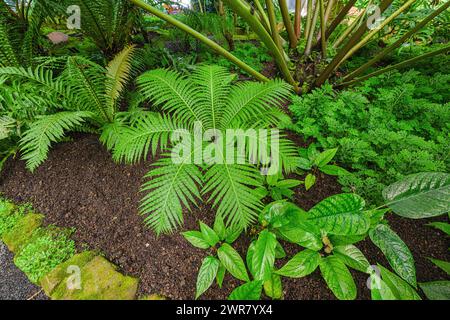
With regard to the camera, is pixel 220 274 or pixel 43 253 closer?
pixel 220 274

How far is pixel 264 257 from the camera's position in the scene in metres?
1.03

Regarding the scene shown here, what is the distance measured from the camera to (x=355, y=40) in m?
1.69

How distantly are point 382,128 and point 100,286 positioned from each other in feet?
6.07

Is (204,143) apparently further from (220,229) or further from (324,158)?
(324,158)

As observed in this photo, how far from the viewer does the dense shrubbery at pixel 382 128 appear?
4.35 feet

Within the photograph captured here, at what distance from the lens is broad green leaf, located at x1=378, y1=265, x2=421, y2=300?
96 centimetres

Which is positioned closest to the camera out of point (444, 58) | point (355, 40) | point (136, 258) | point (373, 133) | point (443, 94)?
point (136, 258)

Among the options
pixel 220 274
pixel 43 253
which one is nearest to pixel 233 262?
pixel 220 274

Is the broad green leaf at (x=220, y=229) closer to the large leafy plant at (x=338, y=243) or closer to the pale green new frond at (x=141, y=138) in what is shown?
the large leafy plant at (x=338, y=243)

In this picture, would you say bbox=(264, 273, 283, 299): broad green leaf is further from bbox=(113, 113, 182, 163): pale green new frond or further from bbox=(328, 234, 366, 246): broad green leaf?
bbox=(113, 113, 182, 163): pale green new frond

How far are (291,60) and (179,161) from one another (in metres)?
1.62

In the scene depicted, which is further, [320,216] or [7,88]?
[7,88]

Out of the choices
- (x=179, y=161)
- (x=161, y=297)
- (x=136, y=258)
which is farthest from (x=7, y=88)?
(x=161, y=297)

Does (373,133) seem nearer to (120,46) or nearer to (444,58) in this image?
(444,58)
